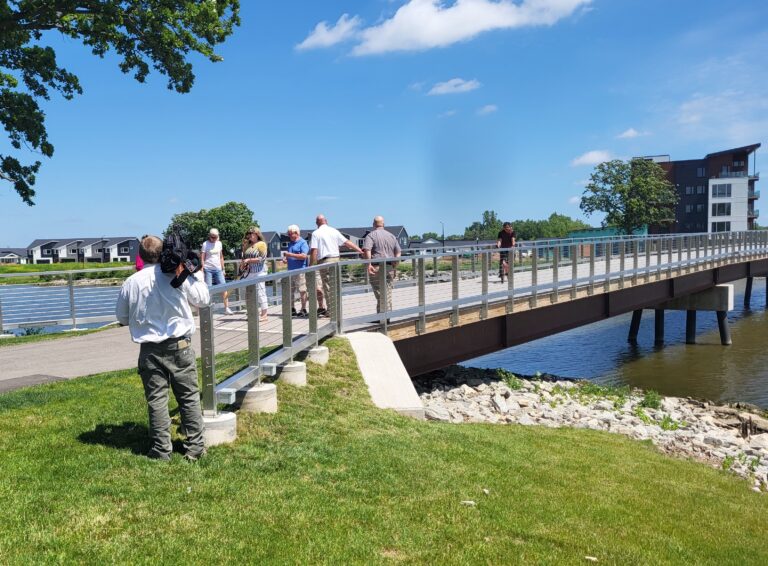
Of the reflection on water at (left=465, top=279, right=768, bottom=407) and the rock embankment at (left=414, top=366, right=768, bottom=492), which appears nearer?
the rock embankment at (left=414, top=366, right=768, bottom=492)

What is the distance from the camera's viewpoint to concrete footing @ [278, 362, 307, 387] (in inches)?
302

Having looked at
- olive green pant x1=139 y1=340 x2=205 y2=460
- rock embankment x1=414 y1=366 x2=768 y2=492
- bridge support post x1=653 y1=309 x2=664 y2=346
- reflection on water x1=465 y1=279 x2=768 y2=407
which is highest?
olive green pant x1=139 y1=340 x2=205 y2=460

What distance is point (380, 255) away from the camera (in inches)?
460

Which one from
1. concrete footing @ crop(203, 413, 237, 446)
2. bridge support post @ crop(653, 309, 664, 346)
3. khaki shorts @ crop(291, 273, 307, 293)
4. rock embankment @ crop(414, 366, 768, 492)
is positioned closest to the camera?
concrete footing @ crop(203, 413, 237, 446)

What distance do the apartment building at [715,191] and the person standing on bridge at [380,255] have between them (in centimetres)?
8017

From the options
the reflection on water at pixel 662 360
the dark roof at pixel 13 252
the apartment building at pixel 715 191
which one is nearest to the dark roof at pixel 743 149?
the apartment building at pixel 715 191

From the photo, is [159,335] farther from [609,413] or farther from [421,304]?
[609,413]

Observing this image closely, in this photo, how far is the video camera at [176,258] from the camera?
4.96 meters

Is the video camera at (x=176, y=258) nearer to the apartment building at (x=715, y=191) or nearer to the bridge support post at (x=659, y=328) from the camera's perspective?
the bridge support post at (x=659, y=328)

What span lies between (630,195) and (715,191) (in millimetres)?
27810

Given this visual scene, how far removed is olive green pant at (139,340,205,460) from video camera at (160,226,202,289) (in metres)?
0.55

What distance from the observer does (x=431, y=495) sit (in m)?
5.17

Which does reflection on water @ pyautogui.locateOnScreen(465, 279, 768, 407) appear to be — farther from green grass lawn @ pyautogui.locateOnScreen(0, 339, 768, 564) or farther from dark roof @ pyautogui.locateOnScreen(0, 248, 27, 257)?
dark roof @ pyautogui.locateOnScreen(0, 248, 27, 257)

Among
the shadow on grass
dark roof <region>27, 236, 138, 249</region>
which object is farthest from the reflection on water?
dark roof <region>27, 236, 138, 249</region>
